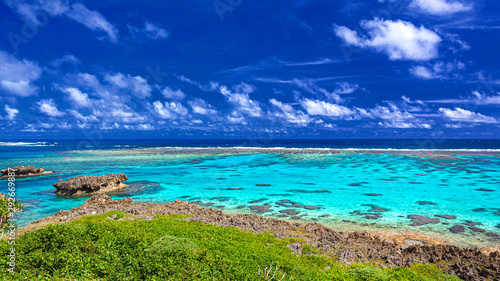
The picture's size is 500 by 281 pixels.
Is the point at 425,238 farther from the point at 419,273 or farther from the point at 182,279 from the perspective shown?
the point at 182,279

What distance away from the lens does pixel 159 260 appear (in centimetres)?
891

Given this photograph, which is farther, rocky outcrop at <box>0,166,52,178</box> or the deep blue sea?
A: rocky outcrop at <box>0,166,52,178</box>

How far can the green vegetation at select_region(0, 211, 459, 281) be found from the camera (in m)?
8.04

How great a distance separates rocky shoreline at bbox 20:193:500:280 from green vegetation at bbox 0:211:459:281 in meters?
0.74

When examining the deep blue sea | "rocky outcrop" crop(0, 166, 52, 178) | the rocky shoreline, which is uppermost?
"rocky outcrop" crop(0, 166, 52, 178)

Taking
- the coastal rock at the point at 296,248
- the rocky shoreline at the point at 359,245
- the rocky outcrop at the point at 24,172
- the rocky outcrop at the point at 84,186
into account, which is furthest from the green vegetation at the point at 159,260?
the rocky outcrop at the point at 24,172

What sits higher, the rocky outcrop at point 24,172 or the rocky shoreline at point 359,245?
the rocky outcrop at point 24,172

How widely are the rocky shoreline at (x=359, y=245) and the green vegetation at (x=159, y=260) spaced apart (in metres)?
0.74

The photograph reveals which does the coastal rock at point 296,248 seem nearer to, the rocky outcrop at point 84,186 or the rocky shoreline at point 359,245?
the rocky shoreline at point 359,245

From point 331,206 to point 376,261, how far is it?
35.1 ft

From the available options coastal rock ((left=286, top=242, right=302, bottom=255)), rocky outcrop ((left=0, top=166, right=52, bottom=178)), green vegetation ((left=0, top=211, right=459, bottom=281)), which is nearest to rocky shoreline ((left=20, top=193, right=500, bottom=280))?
green vegetation ((left=0, top=211, right=459, bottom=281))

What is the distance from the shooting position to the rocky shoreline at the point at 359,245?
35.4 ft

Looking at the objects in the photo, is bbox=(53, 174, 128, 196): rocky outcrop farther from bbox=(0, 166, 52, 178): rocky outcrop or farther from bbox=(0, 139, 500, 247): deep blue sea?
bbox=(0, 166, 52, 178): rocky outcrop

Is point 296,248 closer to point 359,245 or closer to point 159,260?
point 359,245
